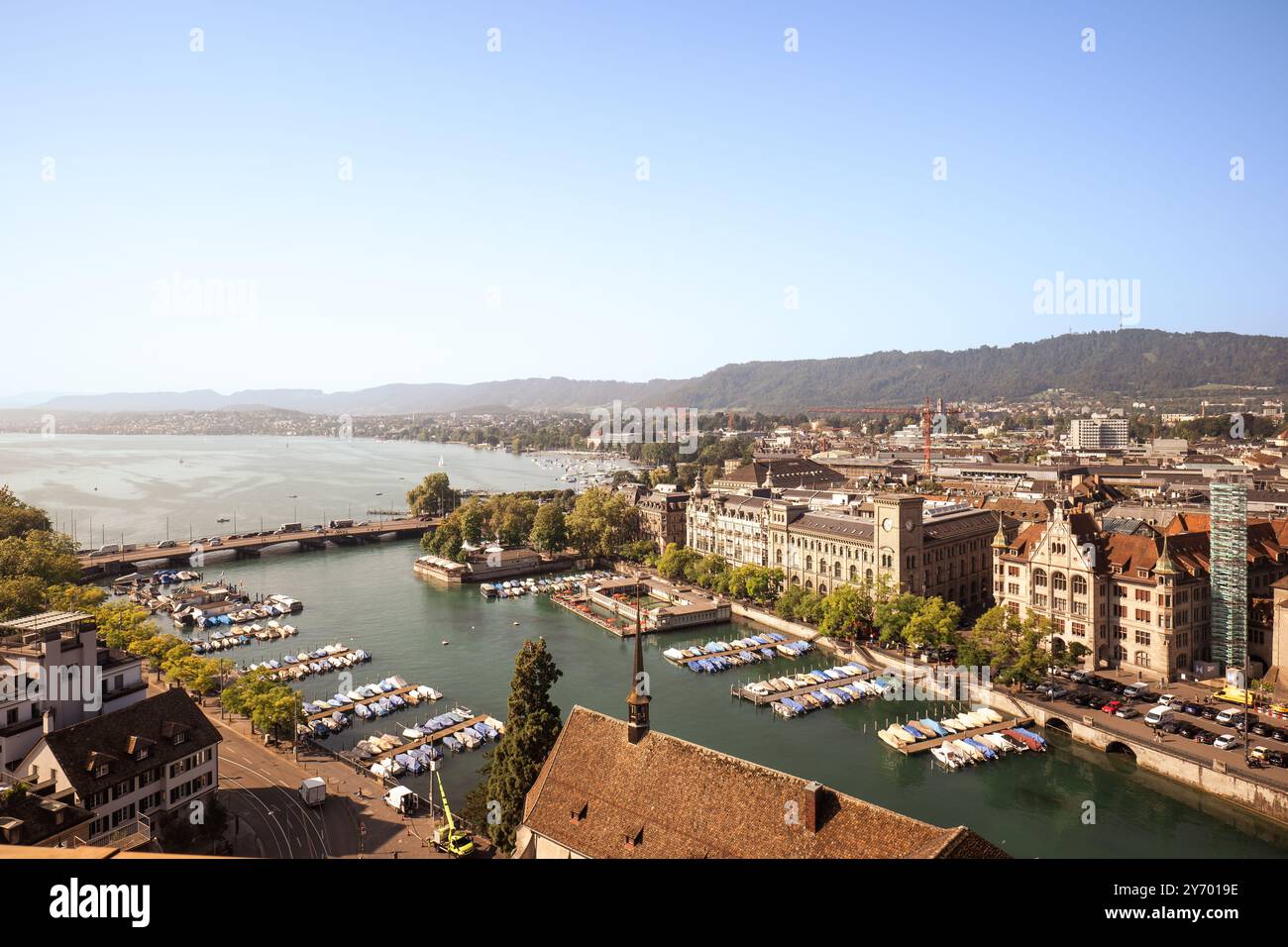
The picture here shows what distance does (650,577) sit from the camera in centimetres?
6203

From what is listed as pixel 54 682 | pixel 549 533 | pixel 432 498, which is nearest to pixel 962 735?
pixel 54 682

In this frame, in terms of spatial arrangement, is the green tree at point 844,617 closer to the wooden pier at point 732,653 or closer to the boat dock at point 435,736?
the wooden pier at point 732,653

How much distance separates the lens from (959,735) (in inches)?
1302

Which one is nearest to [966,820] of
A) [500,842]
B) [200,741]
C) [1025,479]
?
[500,842]

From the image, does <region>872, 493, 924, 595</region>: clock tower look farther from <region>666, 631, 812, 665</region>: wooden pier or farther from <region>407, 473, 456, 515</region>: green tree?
<region>407, 473, 456, 515</region>: green tree

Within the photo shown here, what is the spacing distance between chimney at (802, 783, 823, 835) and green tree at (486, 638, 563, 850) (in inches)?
320

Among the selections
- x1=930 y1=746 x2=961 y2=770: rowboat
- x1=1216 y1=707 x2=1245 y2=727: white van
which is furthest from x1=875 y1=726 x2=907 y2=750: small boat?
x1=1216 y1=707 x2=1245 y2=727: white van

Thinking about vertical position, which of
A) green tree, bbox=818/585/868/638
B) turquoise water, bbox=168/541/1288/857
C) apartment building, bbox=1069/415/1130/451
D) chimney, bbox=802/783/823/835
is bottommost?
turquoise water, bbox=168/541/1288/857

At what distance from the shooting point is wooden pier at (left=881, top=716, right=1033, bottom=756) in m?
32.2

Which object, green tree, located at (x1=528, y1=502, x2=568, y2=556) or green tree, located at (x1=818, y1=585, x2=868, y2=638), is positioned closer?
green tree, located at (x1=818, y1=585, x2=868, y2=638)

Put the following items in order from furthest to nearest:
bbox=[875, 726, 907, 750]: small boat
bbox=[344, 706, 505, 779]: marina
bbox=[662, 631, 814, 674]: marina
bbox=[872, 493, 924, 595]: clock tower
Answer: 1. bbox=[872, 493, 924, 595]: clock tower
2. bbox=[662, 631, 814, 674]: marina
3. bbox=[875, 726, 907, 750]: small boat
4. bbox=[344, 706, 505, 779]: marina

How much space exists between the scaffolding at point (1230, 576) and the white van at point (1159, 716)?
6088 mm

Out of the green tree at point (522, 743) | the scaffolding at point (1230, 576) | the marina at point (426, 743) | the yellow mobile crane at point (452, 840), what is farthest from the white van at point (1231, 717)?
the yellow mobile crane at point (452, 840)

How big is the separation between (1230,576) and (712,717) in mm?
21840
